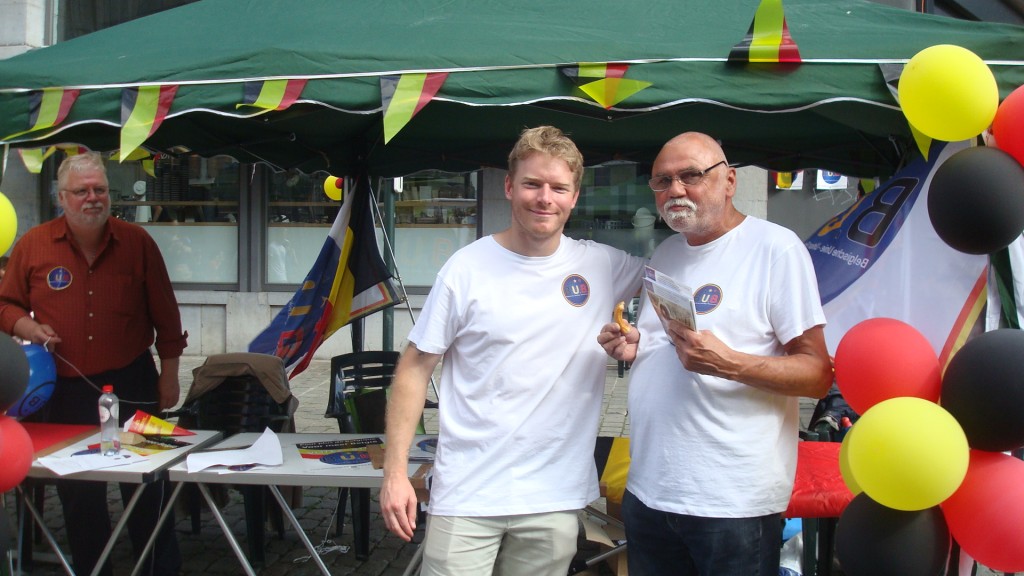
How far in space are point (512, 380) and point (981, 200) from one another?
135 centimetres

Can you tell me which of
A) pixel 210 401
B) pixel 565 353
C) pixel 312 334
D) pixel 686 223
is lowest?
pixel 210 401

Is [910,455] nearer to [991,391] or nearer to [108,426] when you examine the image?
[991,391]

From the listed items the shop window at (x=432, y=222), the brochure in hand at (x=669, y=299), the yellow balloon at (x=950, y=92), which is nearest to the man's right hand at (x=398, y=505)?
the brochure in hand at (x=669, y=299)

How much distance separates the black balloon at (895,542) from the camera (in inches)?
82.5

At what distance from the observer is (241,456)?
10.9ft

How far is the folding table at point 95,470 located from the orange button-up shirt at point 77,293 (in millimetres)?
297

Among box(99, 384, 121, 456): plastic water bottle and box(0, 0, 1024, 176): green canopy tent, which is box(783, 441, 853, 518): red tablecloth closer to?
box(0, 0, 1024, 176): green canopy tent

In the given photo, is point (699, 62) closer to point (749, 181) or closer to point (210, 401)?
point (210, 401)

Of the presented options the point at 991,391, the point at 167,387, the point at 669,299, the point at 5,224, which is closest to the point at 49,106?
the point at 5,224

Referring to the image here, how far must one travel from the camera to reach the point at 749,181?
9.13 meters

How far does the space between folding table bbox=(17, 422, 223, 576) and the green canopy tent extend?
1.27 m

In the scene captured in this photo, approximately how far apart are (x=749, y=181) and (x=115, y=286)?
279 inches

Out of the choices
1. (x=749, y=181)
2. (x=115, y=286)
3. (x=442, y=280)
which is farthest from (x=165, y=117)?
(x=749, y=181)

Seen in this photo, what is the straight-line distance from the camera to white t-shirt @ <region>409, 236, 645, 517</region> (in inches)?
86.2
